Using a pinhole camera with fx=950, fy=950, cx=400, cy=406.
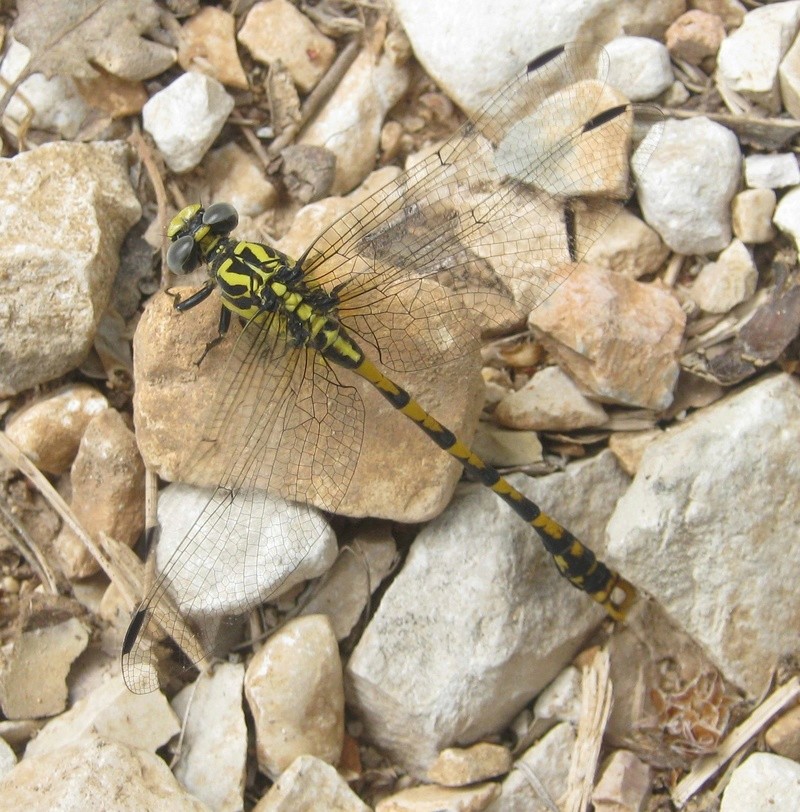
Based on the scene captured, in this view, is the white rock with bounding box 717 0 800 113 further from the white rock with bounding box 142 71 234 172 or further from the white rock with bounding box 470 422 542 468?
the white rock with bounding box 142 71 234 172

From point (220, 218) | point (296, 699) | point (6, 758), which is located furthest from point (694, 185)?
point (6, 758)

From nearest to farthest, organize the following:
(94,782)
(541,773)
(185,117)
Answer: (94,782), (541,773), (185,117)

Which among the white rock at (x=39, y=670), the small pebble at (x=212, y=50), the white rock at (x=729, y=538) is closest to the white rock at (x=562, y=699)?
the white rock at (x=729, y=538)

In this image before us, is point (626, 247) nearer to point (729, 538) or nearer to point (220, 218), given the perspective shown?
point (729, 538)

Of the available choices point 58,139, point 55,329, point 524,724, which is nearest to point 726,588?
point 524,724

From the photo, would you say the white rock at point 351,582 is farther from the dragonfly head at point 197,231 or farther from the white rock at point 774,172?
the white rock at point 774,172

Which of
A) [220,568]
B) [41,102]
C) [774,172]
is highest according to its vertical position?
[41,102]

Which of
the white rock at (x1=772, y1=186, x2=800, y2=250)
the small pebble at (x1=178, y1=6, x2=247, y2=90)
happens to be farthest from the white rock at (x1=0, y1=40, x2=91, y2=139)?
the white rock at (x1=772, y1=186, x2=800, y2=250)
